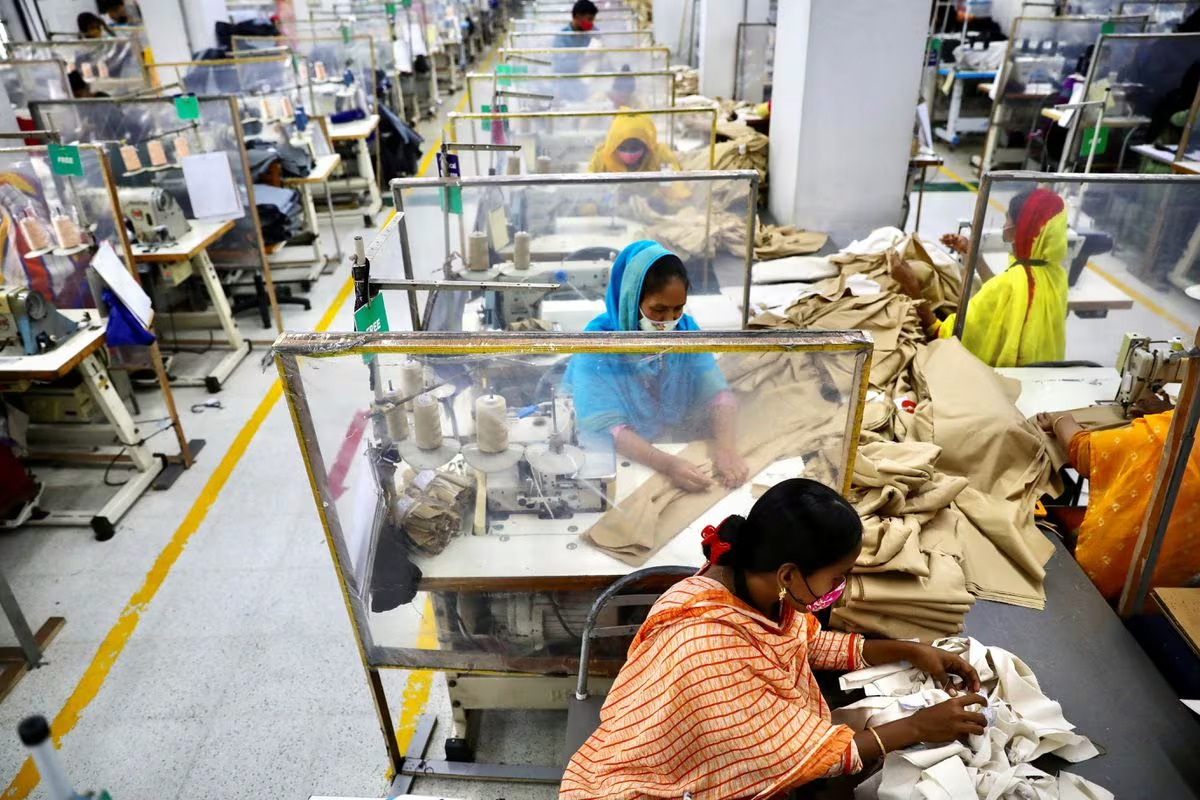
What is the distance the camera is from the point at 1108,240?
3547mm

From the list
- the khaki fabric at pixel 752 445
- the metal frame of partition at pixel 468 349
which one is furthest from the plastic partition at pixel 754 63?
the metal frame of partition at pixel 468 349

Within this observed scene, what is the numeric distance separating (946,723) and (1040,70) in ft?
29.2

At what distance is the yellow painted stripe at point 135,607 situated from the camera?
2617 mm

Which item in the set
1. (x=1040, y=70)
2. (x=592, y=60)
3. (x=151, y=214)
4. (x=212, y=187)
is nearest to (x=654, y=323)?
(x=151, y=214)

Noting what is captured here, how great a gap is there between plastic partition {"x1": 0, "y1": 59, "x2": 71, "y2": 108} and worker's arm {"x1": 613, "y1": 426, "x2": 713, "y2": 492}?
694 centimetres

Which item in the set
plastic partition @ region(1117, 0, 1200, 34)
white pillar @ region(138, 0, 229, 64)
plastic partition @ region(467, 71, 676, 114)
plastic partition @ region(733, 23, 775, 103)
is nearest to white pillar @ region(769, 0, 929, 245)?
plastic partition @ region(467, 71, 676, 114)

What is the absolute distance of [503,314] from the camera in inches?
135

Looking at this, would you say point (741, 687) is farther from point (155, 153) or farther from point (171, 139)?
point (171, 139)

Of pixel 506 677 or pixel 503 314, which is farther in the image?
pixel 503 314

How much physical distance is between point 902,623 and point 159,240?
457 cm

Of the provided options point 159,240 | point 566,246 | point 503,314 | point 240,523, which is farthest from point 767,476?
point 159,240

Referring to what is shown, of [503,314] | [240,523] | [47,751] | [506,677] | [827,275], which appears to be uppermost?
[47,751]

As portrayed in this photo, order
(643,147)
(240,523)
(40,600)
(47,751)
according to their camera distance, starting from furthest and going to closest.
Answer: (643,147) → (240,523) → (40,600) → (47,751)

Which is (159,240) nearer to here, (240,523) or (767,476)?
(240,523)
